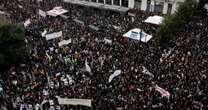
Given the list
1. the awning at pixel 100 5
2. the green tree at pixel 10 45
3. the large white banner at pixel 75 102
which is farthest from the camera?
the awning at pixel 100 5

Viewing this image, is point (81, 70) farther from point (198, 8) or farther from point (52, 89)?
point (198, 8)

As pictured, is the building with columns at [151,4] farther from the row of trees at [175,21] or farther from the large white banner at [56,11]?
the large white banner at [56,11]

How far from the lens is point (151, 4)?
2039 inches

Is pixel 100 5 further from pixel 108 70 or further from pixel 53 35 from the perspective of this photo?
pixel 108 70

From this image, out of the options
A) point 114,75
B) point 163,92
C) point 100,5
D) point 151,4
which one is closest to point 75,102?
point 114,75

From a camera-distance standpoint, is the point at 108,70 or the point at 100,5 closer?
the point at 108,70

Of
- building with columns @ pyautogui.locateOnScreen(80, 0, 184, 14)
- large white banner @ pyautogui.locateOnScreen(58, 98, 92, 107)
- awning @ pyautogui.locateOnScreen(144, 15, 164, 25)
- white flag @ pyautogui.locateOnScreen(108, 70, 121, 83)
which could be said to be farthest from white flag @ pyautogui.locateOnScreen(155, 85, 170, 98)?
building with columns @ pyautogui.locateOnScreen(80, 0, 184, 14)

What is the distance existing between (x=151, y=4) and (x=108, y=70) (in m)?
22.3

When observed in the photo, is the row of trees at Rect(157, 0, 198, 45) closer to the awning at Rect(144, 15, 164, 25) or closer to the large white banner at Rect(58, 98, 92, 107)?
the awning at Rect(144, 15, 164, 25)

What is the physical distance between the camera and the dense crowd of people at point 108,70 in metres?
27.0

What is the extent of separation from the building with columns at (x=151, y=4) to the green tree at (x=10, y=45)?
72.8 ft

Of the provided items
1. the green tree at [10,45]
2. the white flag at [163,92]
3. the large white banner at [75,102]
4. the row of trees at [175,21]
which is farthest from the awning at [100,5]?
the large white banner at [75,102]

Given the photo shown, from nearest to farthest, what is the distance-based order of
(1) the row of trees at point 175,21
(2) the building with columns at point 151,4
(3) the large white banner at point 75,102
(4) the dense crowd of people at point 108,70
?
(3) the large white banner at point 75,102
(4) the dense crowd of people at point 108,70
(1) the row of trees at point 175,21
(2) the building with columns at point 151,4

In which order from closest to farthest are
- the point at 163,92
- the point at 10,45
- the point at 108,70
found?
1. the point at 163,92
2. the point at 108,70
3. the point at 10,45
